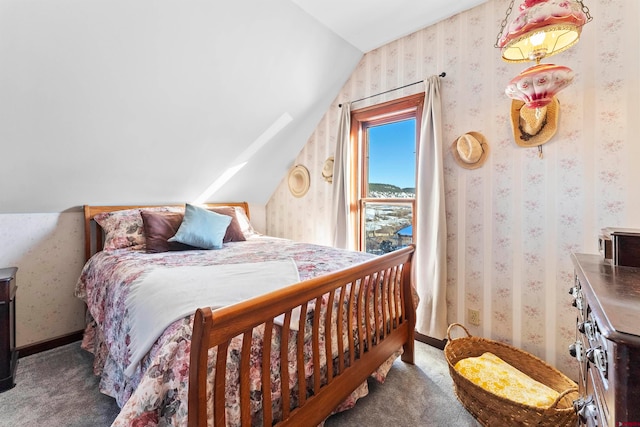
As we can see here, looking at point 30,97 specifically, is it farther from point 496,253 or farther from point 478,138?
point 496,253

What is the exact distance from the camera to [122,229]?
2414 mm

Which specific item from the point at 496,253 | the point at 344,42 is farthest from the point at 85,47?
the point at 496,253

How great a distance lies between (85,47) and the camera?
1.72m

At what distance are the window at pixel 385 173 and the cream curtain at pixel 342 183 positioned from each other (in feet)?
0.31

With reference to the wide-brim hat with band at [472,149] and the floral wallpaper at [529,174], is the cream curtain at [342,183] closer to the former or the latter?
the floral wallpaper at [529,174]

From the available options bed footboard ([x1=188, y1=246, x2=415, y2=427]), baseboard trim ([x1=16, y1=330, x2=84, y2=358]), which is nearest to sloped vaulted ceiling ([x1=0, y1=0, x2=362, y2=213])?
baseboard trim ([x1=16, y1=330, x2=84, y2=358])

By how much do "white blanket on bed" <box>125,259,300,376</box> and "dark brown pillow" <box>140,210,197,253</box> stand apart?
2.43 ft

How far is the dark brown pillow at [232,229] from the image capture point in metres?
2.87

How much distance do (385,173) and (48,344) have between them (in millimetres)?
3253

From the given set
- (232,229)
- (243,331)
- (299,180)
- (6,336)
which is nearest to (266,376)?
(243,331)

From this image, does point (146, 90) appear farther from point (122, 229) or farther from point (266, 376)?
point (266, 376)

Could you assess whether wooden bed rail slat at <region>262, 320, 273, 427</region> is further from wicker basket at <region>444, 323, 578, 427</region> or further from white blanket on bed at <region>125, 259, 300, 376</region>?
wicker basket at <region>444, 323, 578, 427</region>

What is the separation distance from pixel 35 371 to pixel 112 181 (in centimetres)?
146

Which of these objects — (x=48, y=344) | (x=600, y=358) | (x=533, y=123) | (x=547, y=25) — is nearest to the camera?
(x=600, y=358)
